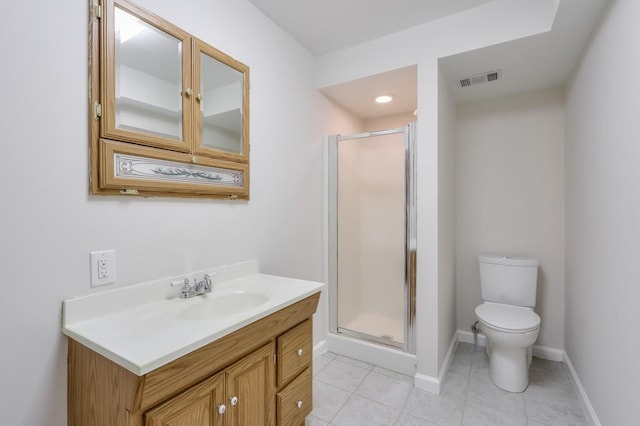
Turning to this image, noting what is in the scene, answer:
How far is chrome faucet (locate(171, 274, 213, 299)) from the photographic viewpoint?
1400 mm

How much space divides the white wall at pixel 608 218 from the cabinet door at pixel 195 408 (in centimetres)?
161

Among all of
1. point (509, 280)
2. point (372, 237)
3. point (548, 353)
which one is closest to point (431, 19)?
point (372, 237)

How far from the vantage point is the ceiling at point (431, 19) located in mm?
1721

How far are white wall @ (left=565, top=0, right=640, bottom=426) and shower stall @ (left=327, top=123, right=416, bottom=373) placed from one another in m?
1.02

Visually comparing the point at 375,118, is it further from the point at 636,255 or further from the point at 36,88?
the point at 36,88

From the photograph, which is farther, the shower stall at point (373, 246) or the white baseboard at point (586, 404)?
the shower stall at point (373, 246)

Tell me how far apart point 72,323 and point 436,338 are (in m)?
2.01

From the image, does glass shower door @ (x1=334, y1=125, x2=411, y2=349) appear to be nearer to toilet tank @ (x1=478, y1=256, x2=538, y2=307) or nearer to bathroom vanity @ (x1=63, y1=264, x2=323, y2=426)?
toilet tank @ (x1=478, y1=256, x2=538, y2=307)

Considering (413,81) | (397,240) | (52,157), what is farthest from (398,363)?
(52,157)

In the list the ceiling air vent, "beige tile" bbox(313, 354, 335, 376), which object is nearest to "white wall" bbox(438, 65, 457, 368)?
the ceiling air vent

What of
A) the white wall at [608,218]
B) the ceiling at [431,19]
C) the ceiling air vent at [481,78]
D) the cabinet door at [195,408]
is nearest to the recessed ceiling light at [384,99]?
the ceiling at [431,19]

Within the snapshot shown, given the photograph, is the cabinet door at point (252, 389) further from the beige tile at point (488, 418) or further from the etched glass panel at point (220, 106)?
the beige tile at point (488, 418)

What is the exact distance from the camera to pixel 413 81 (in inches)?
92.7

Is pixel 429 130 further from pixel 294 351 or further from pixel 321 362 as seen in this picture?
pixel 321 362
